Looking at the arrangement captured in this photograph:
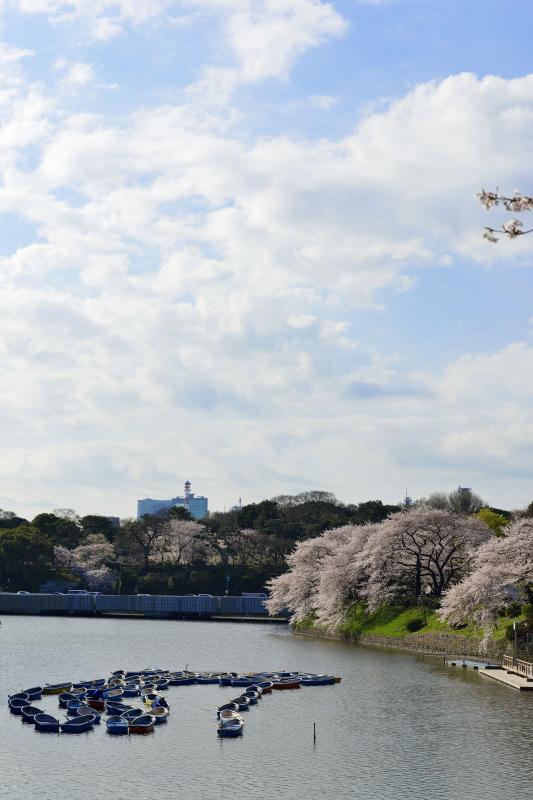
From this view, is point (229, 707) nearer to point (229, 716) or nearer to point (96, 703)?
point (229, 716)

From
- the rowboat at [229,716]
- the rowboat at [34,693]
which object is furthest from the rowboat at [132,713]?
the rowboat at [34,693]

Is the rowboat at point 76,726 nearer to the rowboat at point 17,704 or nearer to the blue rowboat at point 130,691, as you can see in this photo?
the rowboat at point 17,704

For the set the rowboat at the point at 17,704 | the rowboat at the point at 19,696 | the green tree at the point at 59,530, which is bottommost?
the rowboat at the point at 17,704

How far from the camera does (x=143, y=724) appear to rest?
4738 cm

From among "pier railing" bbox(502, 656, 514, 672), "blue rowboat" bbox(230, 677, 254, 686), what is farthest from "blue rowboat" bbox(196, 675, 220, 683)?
"pier railing" bbox(502, 656, 514, 672)

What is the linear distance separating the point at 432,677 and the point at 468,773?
2886cm

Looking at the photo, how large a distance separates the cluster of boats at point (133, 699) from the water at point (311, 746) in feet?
2.48

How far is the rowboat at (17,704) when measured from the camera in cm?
5197

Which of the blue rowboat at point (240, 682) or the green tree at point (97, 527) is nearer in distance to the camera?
the blue rowboat at point (240, 682)

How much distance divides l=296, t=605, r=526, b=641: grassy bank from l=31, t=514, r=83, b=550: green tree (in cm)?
7765

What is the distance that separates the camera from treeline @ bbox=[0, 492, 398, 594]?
16262 centimetres

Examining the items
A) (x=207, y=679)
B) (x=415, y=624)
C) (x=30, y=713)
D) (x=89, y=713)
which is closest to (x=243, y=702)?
(x=89, y=713)

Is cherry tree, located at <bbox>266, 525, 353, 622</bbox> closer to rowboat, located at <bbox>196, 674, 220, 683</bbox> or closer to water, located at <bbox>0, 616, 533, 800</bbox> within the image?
water, located at <bbox>0, 616, 533, 800</bbox>

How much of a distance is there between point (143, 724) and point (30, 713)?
655 centimetres
